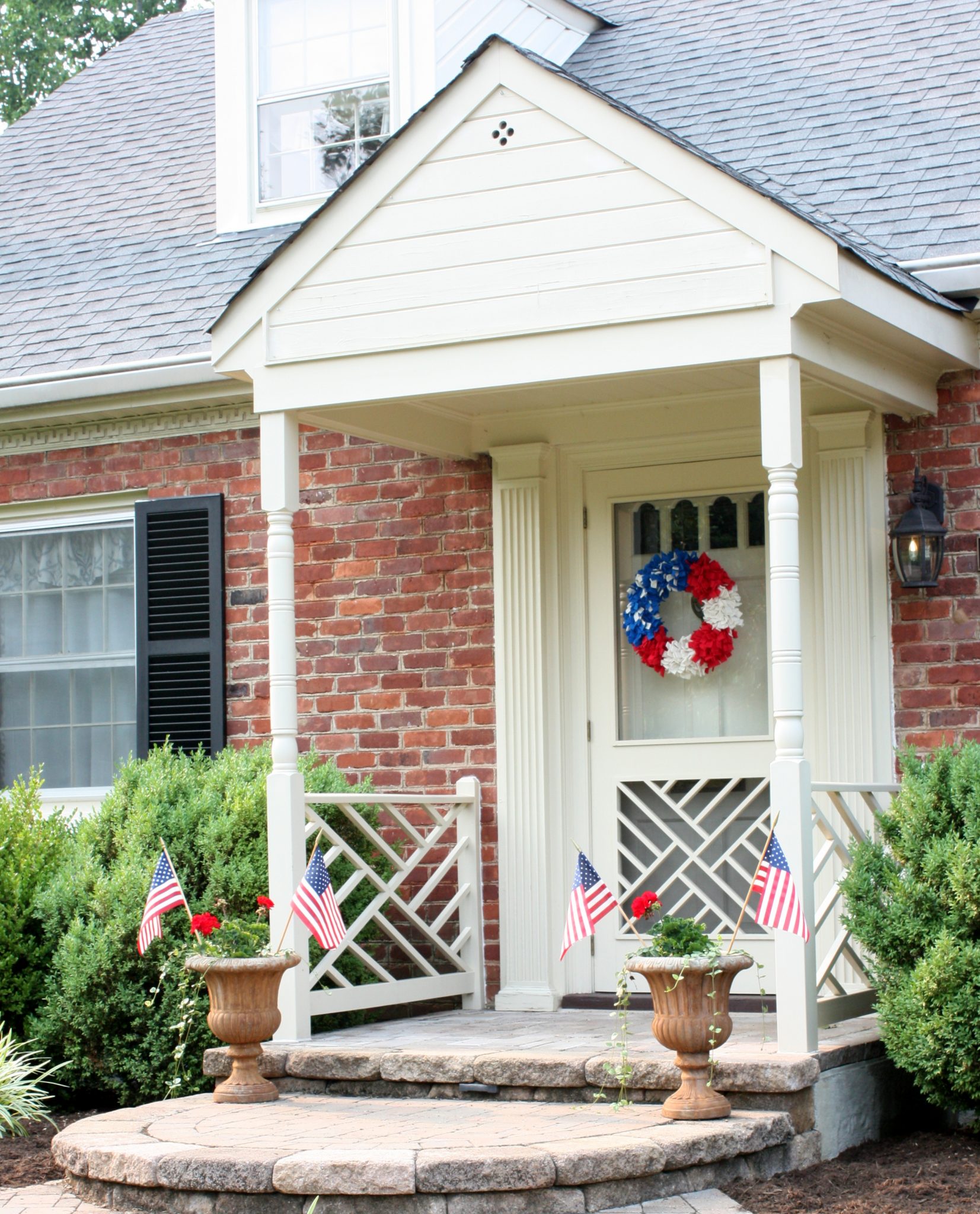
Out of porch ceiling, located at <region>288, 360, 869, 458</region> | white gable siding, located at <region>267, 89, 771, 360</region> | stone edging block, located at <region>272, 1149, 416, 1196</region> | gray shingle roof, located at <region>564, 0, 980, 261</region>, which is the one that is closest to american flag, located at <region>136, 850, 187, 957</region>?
stone edging block, located at <region>272, 1149, 416, 1196</region>

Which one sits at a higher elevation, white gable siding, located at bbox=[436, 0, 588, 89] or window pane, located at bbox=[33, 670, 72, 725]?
white gable siding, located at bbox=[436, 0, 588, 89]

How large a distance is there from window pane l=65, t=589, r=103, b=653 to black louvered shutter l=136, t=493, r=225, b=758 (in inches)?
16.1

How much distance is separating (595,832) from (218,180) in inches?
176

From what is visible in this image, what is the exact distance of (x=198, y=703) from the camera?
8.20 m

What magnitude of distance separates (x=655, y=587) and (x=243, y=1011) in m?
2.65

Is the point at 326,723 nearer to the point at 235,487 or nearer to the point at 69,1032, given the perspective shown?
the point at 235,487

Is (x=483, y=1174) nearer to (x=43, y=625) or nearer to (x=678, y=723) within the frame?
(x=678, y=723)

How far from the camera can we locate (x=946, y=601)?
664cm

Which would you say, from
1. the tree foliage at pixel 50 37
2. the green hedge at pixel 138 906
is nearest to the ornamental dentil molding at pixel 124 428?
the green hedge at pixel 138 906

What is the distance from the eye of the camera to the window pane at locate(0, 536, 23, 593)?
884 centimetres

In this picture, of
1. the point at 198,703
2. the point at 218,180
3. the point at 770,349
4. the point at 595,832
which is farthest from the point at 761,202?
the point at 218,180

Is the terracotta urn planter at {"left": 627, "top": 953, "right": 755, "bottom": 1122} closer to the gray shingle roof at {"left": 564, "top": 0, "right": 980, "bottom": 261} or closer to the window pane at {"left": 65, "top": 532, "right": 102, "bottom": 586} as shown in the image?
the gray shingle roof at {"left": 564, "top": 0, "right": 980, "bottom": 261}

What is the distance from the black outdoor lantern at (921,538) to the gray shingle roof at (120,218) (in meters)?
3.60

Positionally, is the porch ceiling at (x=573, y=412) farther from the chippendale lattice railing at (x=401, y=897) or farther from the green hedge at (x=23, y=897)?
the green hedge at (x=23, y=897)
